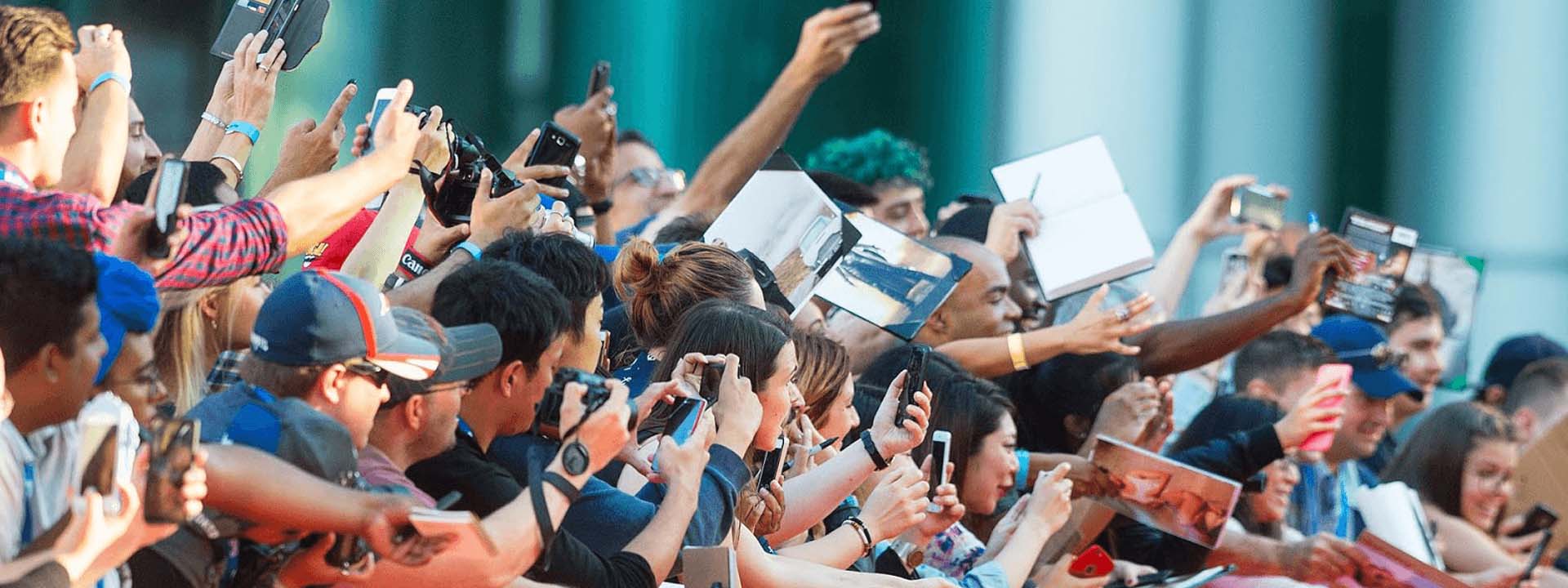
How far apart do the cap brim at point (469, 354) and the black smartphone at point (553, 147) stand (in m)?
1.10

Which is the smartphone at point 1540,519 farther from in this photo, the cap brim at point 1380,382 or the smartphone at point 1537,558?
the cap brim at point 1380,382

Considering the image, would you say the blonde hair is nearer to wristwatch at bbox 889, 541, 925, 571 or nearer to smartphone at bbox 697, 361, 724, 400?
smartphone at bbox 697, 361, 724, 400

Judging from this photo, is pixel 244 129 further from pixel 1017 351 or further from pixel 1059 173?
pixel 1059 173

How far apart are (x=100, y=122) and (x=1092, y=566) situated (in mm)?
2001

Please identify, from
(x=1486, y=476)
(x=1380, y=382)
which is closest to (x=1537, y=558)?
(x=1486, y=476)

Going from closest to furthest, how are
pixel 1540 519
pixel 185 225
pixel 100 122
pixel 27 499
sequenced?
1. pixel 27 499
2. pixel 185 225
3. pixel 100 122
4. pixel 1540 519

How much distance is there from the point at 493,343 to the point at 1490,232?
23.9ft

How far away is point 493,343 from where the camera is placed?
2.35m

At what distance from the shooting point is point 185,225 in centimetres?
222

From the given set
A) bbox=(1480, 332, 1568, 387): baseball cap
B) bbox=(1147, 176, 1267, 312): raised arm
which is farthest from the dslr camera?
bbox=(1480, 332, 1568, 387): baseball cap

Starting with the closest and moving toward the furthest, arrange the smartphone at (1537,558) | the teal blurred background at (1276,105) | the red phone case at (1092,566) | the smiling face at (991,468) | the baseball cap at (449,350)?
the baseball cap at (449,350) < the red phone case at (1092,566) < the smiling face at (991,468) < the smartphone at (1537,558) < the teal blurred background at (1276,105)

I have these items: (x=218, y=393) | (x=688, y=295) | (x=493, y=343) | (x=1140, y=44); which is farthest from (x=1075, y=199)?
(x=1140, y=44)

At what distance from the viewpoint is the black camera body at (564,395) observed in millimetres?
2197

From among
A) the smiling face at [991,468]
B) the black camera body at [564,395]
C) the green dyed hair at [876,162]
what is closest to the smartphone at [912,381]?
the smiling face at [991,468]
